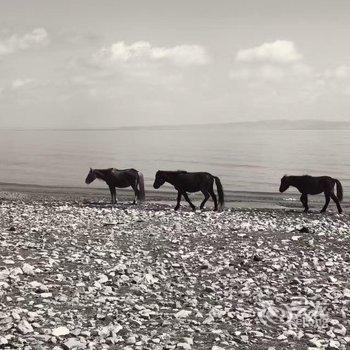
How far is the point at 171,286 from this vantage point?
12.7 metres

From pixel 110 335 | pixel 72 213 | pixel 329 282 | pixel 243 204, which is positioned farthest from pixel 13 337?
pixel 243 204

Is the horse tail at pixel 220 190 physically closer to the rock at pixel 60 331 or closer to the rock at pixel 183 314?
the rock at pixel 183 314

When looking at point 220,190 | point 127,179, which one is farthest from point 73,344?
point 127,179

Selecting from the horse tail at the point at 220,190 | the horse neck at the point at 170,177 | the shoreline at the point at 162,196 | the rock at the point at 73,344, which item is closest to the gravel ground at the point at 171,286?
the rock at the point at 73,344

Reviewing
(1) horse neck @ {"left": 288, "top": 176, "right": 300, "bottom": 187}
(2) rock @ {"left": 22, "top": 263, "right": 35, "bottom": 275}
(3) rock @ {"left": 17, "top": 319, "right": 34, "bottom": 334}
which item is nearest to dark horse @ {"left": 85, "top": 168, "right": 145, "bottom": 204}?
(1) horse neck @ {"left": 288, "top": 176, "right": 300, "bottom": 187}

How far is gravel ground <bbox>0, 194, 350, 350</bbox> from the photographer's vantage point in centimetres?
987

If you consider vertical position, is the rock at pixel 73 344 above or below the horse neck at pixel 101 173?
below

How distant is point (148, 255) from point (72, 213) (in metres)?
9.06

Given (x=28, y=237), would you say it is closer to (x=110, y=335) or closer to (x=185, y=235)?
(x=185, y=235)

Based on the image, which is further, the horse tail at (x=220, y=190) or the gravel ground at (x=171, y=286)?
the horse tail at (x=220, y=190)

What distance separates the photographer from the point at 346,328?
10.7m

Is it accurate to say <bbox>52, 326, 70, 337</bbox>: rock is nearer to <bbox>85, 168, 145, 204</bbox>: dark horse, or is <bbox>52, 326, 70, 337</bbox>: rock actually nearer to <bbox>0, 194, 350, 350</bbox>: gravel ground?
<bbox>0, 194, 350, 350</bbox>: gravel ground

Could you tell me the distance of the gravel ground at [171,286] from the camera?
9867 mm

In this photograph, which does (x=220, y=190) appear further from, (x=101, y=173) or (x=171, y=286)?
(x=171, y=286)
